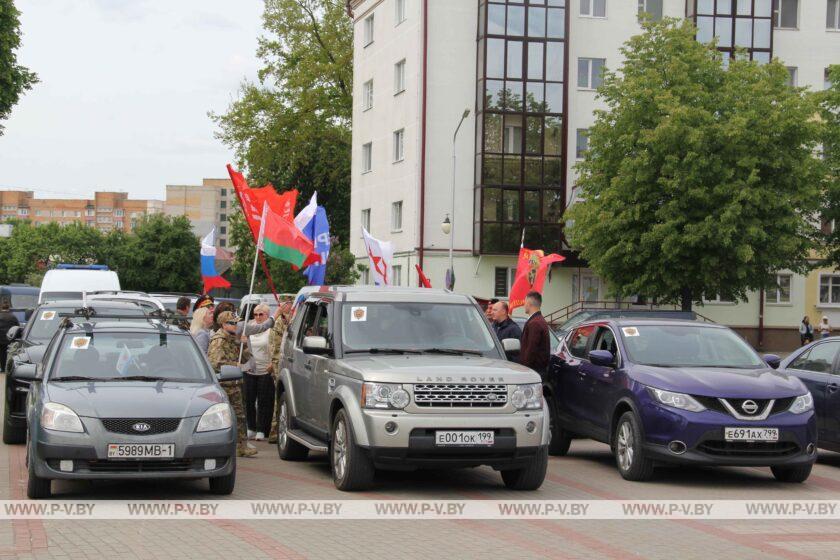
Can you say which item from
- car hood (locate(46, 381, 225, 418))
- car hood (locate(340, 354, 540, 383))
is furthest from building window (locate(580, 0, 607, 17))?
car hood (locate(46, 381, 225, 418))

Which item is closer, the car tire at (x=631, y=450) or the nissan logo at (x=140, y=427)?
the nissan logo at (x=140, y=427)

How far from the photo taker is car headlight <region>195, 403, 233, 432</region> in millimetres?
10250

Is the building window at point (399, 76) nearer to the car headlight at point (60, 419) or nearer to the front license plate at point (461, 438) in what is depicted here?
the front license plate at point (461, 438)

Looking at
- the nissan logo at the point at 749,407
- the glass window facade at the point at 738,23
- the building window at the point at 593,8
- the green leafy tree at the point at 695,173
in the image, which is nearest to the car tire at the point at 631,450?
the nissan logo at the point at 749,407

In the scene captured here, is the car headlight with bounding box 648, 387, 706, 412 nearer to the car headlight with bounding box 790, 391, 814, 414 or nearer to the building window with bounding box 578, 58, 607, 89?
the car headlight with bounding box 790, 391, 814, 414

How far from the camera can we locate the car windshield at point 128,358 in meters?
11.0

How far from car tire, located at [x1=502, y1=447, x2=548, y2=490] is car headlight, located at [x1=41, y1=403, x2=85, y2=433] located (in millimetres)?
3961

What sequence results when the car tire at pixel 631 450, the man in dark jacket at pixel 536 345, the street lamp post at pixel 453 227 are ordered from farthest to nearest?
the street lamp post at pixel 453 227, the man in dark jacket at pixel 536 345, the car tire at pixel 631 450

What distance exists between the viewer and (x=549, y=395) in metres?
14.9

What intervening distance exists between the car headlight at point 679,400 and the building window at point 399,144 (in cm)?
3742

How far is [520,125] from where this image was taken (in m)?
46.8
